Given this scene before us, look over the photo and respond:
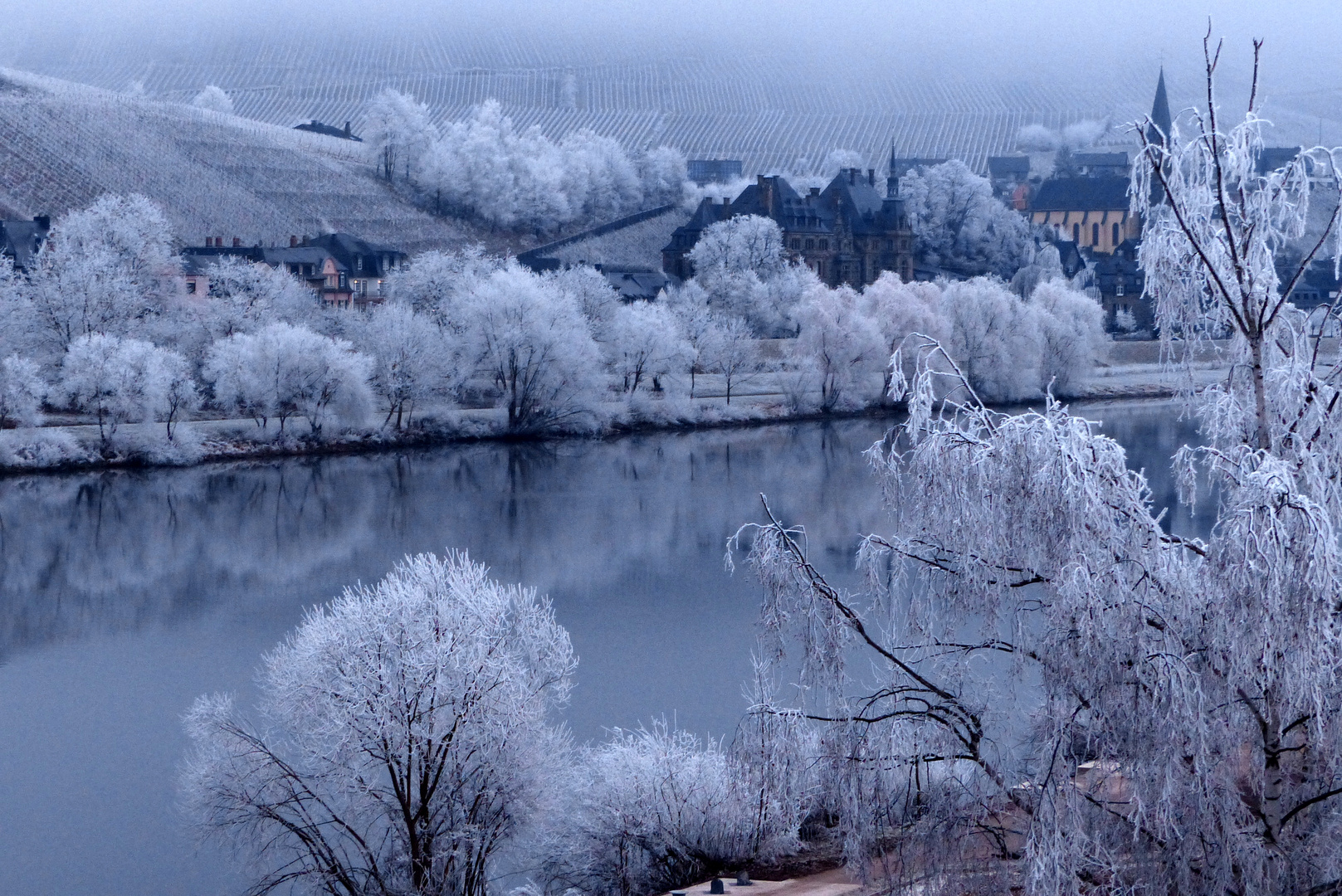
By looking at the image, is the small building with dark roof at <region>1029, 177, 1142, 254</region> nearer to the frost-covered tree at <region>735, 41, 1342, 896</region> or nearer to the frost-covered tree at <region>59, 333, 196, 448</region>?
the frost-covered tree at <region>59, 333, 196, 448</region>

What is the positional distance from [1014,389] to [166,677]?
71.9 ft

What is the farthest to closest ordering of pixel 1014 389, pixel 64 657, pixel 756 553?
pixel 1014 389 → pixel 64 657 → pixel 756 553

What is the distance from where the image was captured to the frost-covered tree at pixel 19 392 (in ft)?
74.3

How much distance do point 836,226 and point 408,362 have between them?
30.0m

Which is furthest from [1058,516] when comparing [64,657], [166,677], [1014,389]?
[1014,389]

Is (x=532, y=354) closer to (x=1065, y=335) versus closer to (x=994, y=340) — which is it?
(x=994, y=340)

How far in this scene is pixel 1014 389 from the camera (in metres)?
30.4

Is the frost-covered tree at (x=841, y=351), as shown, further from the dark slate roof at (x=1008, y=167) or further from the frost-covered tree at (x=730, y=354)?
the dark slate roof at (x=1008, y=167)

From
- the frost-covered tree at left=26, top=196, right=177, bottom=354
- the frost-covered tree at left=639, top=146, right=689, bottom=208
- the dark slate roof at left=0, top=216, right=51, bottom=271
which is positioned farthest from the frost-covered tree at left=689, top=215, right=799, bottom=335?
the dark slate roof at left=0, top=216, right=51, bottom=271

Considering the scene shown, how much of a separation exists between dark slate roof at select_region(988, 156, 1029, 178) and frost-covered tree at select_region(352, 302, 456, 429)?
194 feet

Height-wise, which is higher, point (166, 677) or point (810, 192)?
point (810, 192)

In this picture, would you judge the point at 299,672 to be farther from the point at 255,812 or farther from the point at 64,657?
the point at 64,657

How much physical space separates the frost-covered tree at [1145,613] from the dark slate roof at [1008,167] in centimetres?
7927

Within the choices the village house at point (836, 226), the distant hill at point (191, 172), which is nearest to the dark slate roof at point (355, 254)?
the distant hill at point (191, 172)
